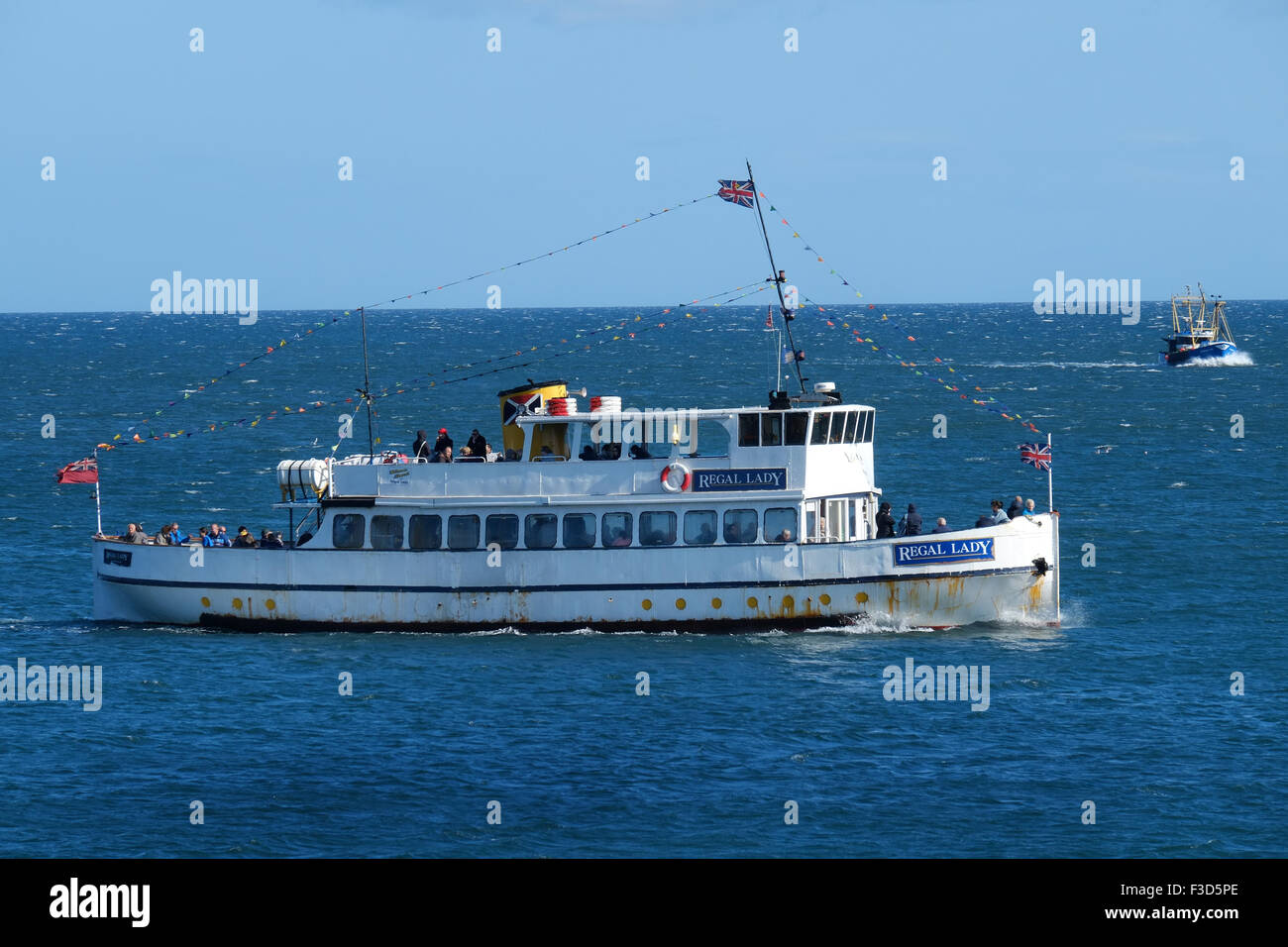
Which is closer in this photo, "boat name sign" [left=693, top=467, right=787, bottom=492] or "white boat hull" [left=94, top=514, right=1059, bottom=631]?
"white boat hull" [left=94, top=514, right=1059, bottom=631]

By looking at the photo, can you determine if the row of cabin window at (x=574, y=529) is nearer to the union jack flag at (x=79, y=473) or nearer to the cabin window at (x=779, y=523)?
the cabin window at (x=779, y=523)

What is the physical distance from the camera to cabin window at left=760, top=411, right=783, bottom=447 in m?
37.9

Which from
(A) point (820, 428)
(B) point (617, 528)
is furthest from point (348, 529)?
(A) point (820, 428)

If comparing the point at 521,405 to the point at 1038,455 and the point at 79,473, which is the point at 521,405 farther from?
the point at 1038,455

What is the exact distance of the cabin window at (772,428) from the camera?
37.9 meters

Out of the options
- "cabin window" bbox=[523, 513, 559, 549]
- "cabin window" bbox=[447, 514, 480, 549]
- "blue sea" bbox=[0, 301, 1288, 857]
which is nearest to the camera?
"blue sea" bbox=[0, 301, 1288, 857]

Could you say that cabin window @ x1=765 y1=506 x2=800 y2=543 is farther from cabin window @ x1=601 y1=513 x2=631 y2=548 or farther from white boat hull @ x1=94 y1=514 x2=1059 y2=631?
cabin window @ x1=601 y1=513 x2=631 y2=548

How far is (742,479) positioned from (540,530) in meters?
4.98

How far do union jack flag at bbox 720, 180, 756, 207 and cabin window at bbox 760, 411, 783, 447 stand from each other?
209 inches

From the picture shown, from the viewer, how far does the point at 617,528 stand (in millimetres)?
38125

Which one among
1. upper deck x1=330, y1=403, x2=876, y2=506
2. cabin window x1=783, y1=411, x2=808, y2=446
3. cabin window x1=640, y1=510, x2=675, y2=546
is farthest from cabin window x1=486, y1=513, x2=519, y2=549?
cabin window x1=783, y1=411, x2=808, y2=446

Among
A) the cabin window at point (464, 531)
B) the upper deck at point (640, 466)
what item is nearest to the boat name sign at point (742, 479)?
the upper deck at point (640, 466)
